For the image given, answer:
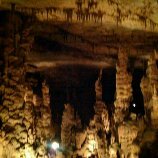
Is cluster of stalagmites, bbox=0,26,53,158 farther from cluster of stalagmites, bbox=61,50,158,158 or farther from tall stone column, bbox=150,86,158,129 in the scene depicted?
tall stone column, bbox=150,86,158,129

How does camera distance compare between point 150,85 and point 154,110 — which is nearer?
point 154,110

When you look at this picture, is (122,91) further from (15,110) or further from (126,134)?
(15,110)

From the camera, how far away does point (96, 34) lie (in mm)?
12695

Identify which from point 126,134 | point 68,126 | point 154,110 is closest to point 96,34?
point 154,110

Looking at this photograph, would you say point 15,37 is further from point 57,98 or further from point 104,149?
point 57,98

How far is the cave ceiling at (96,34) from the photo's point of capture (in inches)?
391

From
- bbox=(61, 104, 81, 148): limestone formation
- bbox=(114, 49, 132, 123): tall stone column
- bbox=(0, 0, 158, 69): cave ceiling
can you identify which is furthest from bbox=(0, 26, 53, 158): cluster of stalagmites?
bbox=(61, 104, 81, 148): limestone formation

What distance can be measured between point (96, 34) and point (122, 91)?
231 centimetres

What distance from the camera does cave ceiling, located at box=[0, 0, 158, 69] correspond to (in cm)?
993

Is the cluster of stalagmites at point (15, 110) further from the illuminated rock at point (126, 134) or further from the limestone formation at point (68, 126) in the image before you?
the limestone formation at point (68, 126)

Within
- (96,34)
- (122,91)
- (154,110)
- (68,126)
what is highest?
(96,34)

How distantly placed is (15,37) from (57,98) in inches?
511

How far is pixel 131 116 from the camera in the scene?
13125 mm

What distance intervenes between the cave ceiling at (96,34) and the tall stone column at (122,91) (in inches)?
26.2
